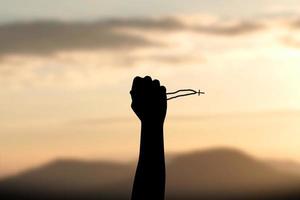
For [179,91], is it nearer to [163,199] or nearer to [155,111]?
[155,111]

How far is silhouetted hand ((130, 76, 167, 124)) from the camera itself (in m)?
25.7

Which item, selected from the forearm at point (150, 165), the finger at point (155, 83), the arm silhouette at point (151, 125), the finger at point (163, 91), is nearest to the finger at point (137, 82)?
the arm silhouette at point (151, 125)

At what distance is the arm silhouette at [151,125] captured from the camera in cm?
2558

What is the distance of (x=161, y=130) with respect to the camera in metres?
25.9

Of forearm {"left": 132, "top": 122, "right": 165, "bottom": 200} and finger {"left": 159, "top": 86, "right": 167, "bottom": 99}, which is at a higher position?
finger {"left": 159, "top": 86, "right": 167, "bottom": 99}

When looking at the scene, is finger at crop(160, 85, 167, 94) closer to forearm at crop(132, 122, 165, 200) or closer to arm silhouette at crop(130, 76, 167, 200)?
arm silhouette at crop(130, 76, 167, 200)

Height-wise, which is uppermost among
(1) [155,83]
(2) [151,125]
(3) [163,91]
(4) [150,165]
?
(1) [155,83]

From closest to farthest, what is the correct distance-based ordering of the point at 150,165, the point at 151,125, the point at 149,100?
the point at 150,165, the point at 149,100, the point at 151,125

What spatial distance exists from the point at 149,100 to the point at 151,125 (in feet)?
A: 2.45

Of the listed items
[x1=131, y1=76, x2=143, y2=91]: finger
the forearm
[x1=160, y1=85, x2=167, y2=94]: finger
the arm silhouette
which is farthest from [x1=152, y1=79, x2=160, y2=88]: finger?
the forearm

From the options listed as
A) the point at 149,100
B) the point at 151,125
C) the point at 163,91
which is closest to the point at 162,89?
the point at 163,91

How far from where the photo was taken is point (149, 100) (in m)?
25.7

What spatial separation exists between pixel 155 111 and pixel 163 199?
8.46 feet

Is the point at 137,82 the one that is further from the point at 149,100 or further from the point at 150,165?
the point at 150,165
